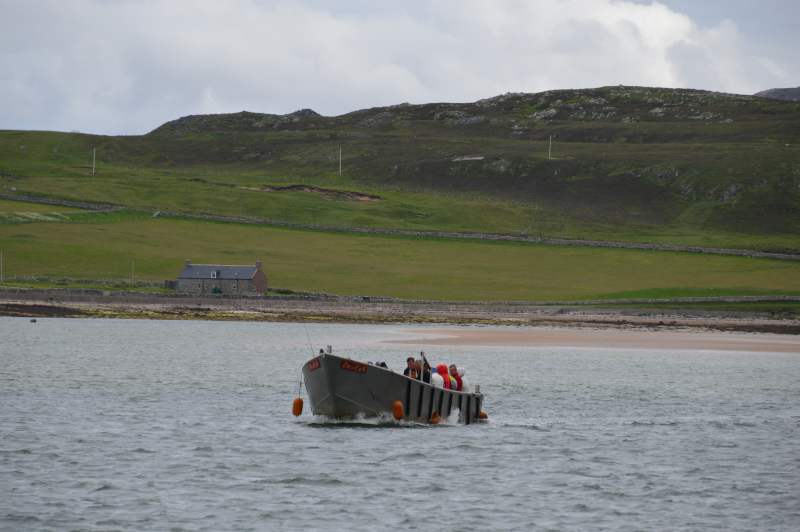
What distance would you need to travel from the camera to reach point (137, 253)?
431 feet

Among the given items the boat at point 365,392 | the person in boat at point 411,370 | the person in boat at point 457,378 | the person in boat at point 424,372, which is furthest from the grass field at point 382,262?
the person in boat at point 411,370

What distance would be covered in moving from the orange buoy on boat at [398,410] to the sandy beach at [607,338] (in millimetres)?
40127

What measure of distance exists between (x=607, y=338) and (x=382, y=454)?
2287 inches

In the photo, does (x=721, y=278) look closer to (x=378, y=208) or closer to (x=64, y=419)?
(x=378, y=208)

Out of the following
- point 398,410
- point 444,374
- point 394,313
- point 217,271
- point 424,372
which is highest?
point 217,271

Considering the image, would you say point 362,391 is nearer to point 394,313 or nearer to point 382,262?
point 394,313

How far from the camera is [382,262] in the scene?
136 meters

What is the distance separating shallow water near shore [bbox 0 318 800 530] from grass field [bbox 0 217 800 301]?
56846 millimetres

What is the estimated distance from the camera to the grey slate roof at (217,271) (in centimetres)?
11744

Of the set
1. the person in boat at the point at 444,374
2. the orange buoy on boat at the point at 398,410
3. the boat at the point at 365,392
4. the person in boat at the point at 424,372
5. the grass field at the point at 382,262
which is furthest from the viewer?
the grass field at the point at 382,262

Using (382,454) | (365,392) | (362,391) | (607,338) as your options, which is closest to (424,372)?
(365,392)

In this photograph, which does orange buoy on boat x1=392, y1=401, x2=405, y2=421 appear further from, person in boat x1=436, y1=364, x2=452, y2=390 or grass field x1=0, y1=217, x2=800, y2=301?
grass field x1=0, y1=217, x2=800, y2=301

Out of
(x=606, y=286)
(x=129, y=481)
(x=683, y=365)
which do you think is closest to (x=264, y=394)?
(x=129, y=481)

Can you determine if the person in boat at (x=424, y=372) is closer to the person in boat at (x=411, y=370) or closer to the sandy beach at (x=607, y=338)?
the person in boat at (x=411, y=370)
